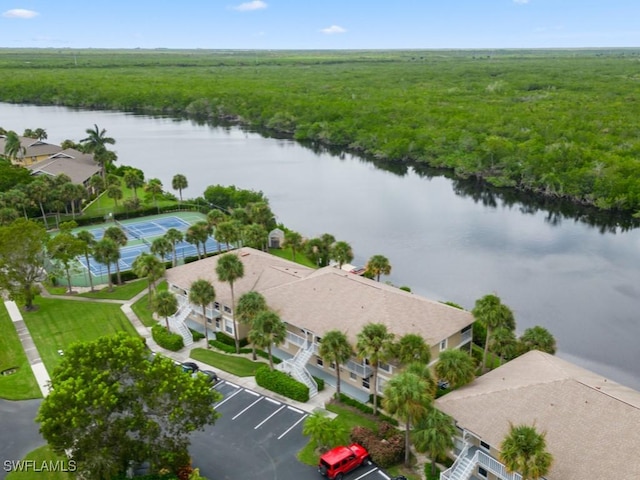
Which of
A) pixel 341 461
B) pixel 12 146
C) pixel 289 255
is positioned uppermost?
pixel 12 146

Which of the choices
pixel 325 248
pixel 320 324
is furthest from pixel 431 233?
pixel 320 324

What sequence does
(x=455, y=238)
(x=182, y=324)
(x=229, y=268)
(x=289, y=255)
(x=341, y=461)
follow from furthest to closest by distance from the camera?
1. (x=455, y=238)
2. (x=289, y=255)
3. (x=182, y=324)
4. (x=229, y=268)
5. (x=341, y=461)

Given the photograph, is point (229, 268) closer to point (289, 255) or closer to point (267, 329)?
point (267, 329)

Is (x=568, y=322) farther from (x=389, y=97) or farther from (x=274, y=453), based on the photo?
(x=389, y=97)

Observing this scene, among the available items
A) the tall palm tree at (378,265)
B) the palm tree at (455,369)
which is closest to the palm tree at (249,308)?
the palm tree at (455,369)

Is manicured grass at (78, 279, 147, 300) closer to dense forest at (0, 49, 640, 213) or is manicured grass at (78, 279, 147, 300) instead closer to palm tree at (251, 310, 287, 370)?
palm tree at (251, 310, 287, 370)

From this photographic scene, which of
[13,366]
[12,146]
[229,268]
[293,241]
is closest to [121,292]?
[13,366]

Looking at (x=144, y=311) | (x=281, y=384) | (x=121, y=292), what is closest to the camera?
(x=281, y=384)
